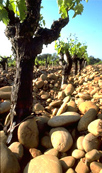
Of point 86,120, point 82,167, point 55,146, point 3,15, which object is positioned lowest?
point 82,167

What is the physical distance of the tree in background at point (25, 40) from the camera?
2.63 meters

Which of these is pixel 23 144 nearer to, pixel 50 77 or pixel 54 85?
pixel 54 85

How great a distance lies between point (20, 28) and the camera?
2.62 meters

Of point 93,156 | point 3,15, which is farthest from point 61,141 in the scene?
point 3,15

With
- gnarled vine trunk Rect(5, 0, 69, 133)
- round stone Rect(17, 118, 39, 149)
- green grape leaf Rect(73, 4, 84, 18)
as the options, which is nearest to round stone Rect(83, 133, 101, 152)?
round stone Rect(17, 118, 39, 149)

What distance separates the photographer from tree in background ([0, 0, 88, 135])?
2631 millimetres

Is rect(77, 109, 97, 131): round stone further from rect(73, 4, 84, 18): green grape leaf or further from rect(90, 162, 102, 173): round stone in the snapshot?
rect(73, 4, 84, 18): green grape leaf

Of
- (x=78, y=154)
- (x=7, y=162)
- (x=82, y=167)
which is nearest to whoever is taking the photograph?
(x=7, y=162)

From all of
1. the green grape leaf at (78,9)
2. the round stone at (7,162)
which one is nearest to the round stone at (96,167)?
the round stone at (7,162)

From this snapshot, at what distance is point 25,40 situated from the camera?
269cm

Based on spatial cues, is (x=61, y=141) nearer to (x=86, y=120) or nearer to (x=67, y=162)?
(x=67, y=162)

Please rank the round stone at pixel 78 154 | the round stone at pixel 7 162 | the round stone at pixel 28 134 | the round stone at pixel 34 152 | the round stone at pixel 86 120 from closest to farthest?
the round stone at pixel 7 162, the round stone at pixel 78 154, the round stone at pixel 34 152, the round stone at pixel 28 134, the round stone at pixel 86 120

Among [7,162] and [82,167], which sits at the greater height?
[7,162]

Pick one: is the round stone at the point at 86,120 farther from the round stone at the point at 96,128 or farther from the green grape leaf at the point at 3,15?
the green grape leaf at the point at 3,15
